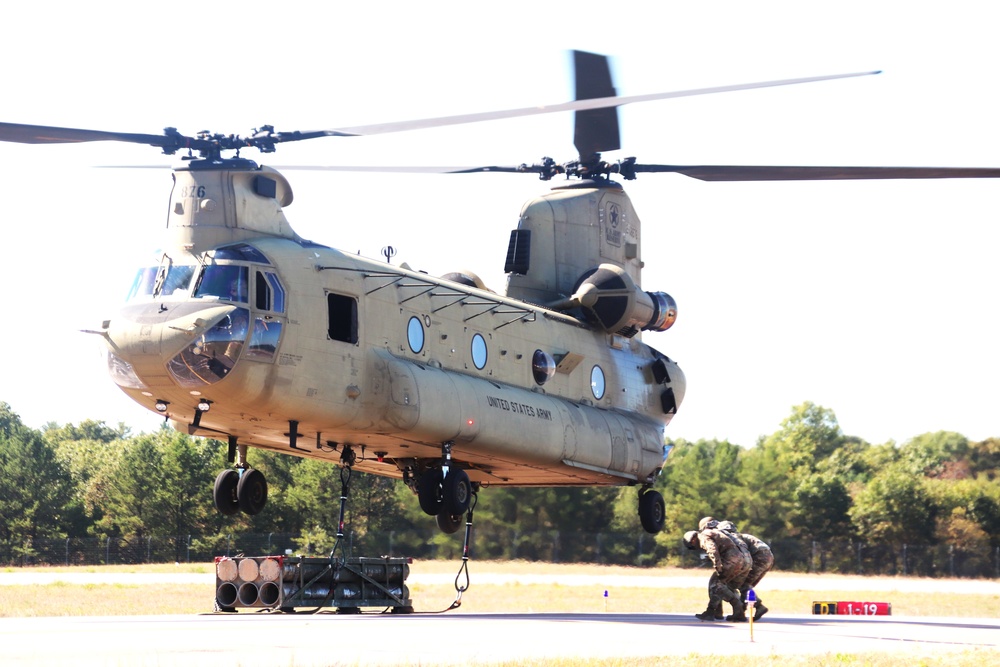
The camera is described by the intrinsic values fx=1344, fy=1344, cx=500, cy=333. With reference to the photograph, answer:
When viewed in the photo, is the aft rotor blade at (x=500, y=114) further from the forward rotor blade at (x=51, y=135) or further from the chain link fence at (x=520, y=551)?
the chain link fence at (x=520, y=551)

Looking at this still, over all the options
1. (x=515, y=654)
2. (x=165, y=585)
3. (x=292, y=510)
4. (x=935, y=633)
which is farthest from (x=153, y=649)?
(x=292, y=510)

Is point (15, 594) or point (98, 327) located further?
point (15, 594)

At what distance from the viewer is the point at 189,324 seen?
2070 centimetres

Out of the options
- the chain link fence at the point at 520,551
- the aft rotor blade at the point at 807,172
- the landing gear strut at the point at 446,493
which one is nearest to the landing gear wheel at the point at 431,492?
the landing gear strut at the point at 446,493

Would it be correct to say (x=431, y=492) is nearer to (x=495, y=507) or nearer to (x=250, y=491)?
(x=250, y=491)

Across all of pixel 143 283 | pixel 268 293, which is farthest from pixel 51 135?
pixel 268 293

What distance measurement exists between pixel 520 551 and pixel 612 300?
23.8 m

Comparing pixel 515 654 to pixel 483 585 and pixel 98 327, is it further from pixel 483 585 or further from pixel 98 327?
pixel 483 585

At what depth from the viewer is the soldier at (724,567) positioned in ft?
76.8

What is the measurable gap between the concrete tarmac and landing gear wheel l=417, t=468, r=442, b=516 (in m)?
1.96

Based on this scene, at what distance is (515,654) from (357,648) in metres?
1.85

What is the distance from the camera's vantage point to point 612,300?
29.1 m

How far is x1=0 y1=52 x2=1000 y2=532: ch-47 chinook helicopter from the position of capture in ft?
69.5

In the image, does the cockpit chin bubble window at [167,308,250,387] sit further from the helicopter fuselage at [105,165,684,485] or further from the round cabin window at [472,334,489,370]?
the round cabin window at [472,334,489,370]
